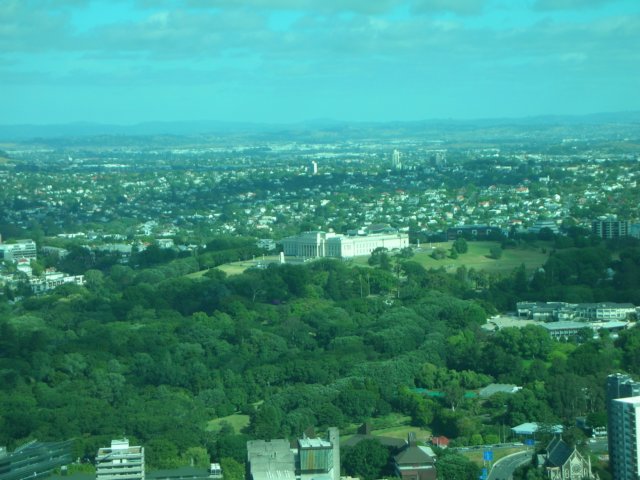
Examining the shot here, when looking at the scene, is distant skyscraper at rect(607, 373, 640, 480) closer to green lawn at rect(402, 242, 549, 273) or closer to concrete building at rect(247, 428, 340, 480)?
concrete building at rect(247, 428, 340, 480)

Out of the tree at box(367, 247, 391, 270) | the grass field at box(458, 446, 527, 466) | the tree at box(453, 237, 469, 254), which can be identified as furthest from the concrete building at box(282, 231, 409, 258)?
the grass field at box(458, 446, 527, 466)

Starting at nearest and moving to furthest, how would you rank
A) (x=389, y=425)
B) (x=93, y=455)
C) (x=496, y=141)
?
(x=93, y=455), (x=389, y=425), (x=496, y=141)

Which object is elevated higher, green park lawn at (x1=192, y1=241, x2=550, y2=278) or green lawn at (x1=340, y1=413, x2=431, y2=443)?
green lawn at (x1=340, y1=413, x2=431, y2=443)

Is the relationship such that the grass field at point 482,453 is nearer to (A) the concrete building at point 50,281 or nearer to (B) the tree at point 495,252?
(B) the tree at point 495,252

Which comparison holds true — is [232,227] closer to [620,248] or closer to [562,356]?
[620,248]

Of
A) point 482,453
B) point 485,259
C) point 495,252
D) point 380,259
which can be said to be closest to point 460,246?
point 495,252

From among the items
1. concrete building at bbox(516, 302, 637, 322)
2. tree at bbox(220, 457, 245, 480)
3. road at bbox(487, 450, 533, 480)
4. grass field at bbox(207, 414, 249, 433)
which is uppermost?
tree at bbox(220, 457, 245, 480)

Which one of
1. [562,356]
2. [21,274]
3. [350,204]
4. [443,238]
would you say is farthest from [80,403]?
[350,204]

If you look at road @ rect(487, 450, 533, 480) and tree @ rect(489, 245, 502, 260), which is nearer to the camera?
road @ rect(487, 450, 533, 480)
